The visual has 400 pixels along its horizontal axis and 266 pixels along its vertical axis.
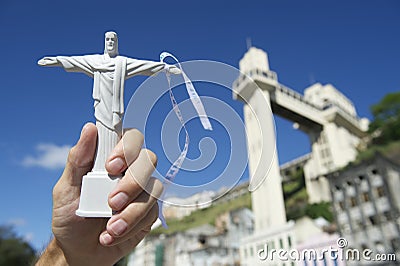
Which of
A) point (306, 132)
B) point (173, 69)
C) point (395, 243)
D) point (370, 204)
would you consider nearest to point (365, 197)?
point (370, 204)

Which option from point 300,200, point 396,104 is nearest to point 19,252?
point 300,200

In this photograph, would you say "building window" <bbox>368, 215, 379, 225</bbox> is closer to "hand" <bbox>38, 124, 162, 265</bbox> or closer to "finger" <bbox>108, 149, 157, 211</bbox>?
"hand" <bbox>38, 124, 162, 265</bbox>

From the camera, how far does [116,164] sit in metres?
0.62

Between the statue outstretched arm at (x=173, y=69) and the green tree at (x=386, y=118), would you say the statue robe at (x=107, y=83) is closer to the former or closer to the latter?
the statue outstretched arm at (x=173, y=69)

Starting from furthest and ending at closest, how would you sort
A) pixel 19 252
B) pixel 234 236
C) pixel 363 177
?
pixel 19 252 < pixel 234 236 < pixel 363 177

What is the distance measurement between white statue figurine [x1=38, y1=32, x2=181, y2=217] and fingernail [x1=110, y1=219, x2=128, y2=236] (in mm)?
68

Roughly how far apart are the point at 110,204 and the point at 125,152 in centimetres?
11

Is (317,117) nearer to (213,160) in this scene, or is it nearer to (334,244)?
(334,244)

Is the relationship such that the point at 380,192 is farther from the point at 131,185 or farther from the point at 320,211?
the point at 131,185

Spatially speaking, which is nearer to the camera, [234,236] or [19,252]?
[234,236]

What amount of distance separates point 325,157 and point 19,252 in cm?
1115

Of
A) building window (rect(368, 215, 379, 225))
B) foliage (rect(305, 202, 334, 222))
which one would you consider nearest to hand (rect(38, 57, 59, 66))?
building window (rect(368, 215, 379, 225))

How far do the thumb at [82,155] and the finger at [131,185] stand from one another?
133 millimetres

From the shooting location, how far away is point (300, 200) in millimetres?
9961
